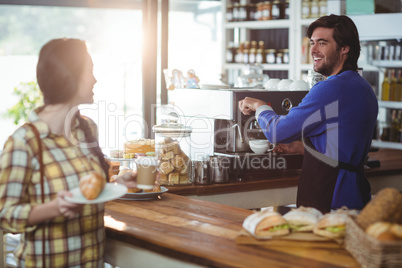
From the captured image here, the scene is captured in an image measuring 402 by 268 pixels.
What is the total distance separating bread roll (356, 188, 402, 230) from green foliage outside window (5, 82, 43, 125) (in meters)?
4.53

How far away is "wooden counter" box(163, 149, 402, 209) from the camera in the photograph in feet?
10.1

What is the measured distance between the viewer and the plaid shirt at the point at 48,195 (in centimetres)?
168

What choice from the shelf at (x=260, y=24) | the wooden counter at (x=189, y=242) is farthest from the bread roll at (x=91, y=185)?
the shelf at (x=260, y=24)

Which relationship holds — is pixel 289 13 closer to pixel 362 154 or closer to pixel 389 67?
pixel 389 67

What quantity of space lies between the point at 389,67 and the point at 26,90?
11.9 feet

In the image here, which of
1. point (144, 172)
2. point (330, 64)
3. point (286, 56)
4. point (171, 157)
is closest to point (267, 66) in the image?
point (286, 56)

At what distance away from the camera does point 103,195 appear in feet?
5.65

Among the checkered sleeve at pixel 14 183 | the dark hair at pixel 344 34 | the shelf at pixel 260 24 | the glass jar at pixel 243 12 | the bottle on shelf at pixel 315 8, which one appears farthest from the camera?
the glass jar at pixel 243 12

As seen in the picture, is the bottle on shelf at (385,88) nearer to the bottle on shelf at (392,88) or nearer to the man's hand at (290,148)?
the bottle on shelf at (392,88)

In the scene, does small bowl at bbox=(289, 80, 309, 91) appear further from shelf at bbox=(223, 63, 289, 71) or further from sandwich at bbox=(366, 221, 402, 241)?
shelf at bbox=(223, 63, 289, 71)

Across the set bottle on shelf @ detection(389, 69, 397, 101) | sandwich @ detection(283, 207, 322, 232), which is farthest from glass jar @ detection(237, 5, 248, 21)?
sandwich @ detection(283, 207, 322, 232)

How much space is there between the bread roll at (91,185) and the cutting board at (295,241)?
0.53 meters

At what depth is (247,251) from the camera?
1820mm

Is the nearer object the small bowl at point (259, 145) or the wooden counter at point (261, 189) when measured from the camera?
the wooden counter at point (261, 189)
